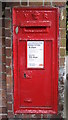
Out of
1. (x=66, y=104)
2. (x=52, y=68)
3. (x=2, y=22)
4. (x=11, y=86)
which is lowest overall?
(x=66, y=104)

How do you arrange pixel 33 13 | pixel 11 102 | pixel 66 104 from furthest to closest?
1. pixel 66 104
2. pixel 11 102
3. pixel 33 13

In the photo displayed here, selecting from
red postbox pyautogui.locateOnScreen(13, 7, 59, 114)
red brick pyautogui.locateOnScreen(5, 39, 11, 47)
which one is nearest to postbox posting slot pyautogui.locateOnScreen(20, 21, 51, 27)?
red postbox pyautogui.locateOnScreen(13, 7, 59, 114)

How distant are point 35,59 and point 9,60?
41 cm

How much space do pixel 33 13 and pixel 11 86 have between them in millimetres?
1184

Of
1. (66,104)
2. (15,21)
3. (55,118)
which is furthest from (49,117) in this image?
(15,21)

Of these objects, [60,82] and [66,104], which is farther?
[66,104]

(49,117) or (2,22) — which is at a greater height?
(2,22)

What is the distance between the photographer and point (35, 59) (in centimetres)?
342

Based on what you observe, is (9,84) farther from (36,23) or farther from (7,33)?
(36,23)

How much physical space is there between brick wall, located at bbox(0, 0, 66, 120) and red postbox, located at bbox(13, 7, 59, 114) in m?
0.07

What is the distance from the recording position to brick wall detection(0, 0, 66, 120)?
3.39 m

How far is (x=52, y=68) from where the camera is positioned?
3455 millimetres

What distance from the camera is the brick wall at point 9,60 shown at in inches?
133

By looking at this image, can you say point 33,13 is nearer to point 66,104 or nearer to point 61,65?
point 61,65
